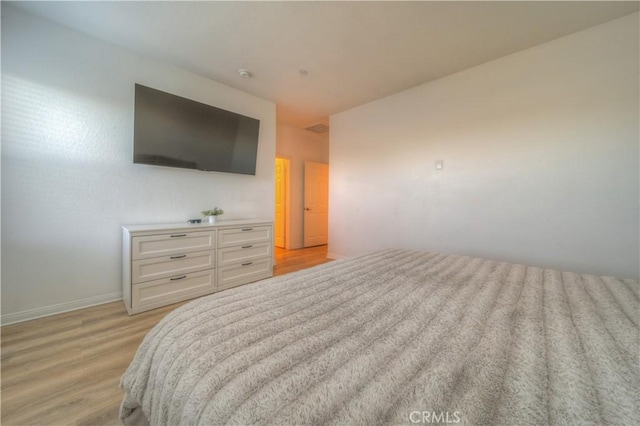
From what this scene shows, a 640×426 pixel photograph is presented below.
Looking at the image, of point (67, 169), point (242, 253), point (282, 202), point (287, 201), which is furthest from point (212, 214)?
point (282, 202)

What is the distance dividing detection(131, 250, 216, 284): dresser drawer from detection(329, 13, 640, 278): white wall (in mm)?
2508

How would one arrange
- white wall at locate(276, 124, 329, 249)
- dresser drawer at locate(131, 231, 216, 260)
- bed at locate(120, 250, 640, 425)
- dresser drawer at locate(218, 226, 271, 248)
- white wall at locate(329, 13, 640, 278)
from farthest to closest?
1. white wall at locate(276, 124, 329, 249)
2. dresser drawer at locate(218, 226, 271, 248)
3. dresser drawer at locate(131, 231, 216, 260)
4. white wall at locate(329, 13, 640, 278)
5. bed at locate(120, 250, 640, 425)

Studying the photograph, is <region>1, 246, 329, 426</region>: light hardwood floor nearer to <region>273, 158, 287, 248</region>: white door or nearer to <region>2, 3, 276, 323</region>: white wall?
<region>2, 3, 276, 323</region>: white wall

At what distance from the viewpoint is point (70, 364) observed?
1.49 metres

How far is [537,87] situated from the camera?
92.4 inches

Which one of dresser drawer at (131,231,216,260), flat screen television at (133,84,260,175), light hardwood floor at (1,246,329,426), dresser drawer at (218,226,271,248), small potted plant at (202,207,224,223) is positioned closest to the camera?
light hardwood floor at (1,246,329,426)

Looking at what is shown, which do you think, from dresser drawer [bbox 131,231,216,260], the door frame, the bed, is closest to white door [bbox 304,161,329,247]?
the door frame

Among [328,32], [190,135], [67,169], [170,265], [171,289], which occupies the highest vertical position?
[328,32]

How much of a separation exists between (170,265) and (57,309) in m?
1.03

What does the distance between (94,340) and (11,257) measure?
1.13 metres

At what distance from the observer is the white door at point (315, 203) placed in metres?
5.18

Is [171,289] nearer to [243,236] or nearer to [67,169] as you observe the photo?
[243,236]

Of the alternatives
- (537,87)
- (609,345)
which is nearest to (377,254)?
(609,345)

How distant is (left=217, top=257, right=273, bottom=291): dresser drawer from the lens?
2727mm
